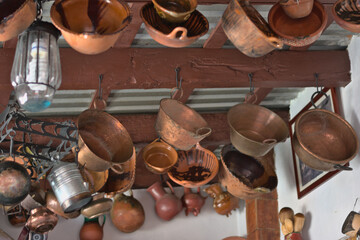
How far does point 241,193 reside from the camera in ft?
13.0

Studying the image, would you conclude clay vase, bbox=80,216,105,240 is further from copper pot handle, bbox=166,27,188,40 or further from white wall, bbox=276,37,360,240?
copper pot handle, bbox=166,27,188,40

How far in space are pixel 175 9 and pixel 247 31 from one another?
0.36 metres

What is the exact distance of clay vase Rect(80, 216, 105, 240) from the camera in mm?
4883

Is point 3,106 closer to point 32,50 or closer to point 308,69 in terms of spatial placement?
point 32,50

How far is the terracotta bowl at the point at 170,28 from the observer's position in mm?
2594

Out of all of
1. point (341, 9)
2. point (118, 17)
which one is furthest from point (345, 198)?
point (118, 17)

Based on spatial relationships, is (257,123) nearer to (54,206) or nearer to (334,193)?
(334,193)

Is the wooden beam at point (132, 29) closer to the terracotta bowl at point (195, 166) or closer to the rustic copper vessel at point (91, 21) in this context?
the rustic copper vessel at point (91, 21)

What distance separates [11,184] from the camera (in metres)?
2.56

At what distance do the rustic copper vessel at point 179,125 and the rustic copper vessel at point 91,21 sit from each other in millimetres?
925

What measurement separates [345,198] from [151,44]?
60.7 inches

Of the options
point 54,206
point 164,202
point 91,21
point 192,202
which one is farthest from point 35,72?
point 192,202

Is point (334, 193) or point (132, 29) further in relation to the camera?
point (334, 193)

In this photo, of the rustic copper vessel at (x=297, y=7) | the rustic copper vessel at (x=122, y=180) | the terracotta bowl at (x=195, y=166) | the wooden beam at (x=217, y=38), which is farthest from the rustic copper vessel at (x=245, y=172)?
the rustic copper vessel at (x=297, y=7)
